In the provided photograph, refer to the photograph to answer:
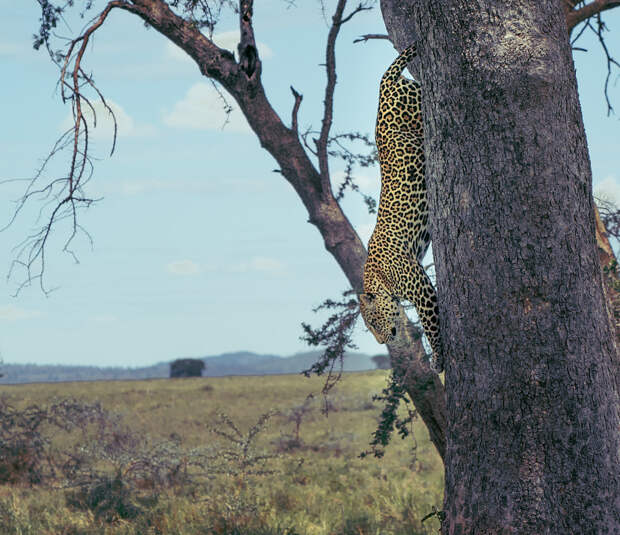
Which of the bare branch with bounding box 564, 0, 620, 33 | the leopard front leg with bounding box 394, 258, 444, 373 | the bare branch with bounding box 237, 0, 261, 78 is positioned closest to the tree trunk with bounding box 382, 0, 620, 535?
the leopard front leg with bounding box 394, 258, 444, 373

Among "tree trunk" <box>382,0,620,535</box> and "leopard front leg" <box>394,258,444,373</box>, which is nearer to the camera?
"tree trunk" <box>382,0,620,535</box>

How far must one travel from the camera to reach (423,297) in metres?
4.11

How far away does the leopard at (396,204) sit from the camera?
14.1 ft

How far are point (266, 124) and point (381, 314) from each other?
12.5ft

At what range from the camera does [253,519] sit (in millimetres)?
8875

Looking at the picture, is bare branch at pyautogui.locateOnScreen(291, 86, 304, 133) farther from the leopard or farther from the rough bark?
the leopard

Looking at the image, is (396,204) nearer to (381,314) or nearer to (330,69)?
(381,314)

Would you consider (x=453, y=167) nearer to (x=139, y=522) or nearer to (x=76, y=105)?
(x=76, y=105)

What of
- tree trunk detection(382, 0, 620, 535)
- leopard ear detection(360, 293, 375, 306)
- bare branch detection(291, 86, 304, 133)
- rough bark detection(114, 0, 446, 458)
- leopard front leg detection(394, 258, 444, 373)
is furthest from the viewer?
bare branch detection(291, 86, 304, 133)

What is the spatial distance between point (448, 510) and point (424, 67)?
236 centimetres

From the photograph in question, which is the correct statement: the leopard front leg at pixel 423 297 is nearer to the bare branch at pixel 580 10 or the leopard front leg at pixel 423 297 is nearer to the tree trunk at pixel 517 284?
the tree trunk at pixel 517 284

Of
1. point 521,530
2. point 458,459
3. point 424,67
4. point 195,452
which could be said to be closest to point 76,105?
point 424,67

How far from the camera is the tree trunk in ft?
12.1

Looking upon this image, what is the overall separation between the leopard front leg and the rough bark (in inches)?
119
